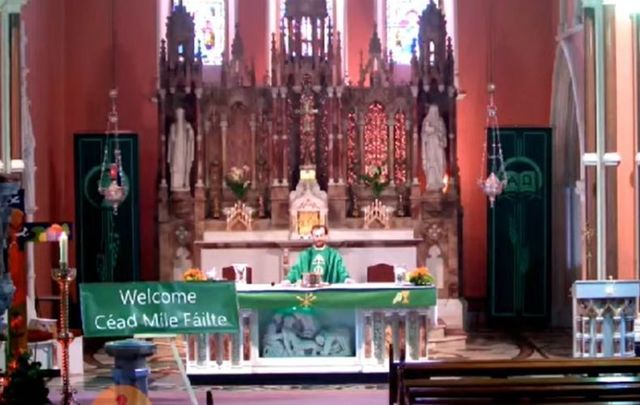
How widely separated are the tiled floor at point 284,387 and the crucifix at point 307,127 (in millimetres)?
3320

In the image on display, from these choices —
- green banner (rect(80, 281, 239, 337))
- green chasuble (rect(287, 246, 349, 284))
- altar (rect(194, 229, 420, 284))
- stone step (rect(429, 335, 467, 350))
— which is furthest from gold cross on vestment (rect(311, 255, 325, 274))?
green banner (rect(80, 281, 239, 337))

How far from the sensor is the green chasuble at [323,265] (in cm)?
1338

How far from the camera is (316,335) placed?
1248cm

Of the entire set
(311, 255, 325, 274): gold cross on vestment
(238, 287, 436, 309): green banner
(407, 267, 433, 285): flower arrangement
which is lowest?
(238, 287, 436, 309): green banner

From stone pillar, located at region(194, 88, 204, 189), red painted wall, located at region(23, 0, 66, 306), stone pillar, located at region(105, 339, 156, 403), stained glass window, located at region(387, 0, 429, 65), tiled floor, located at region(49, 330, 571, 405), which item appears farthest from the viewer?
stained glass window, located at region(387, 0, 429, 65)

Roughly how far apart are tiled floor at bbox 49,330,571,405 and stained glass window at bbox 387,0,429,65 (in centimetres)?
469

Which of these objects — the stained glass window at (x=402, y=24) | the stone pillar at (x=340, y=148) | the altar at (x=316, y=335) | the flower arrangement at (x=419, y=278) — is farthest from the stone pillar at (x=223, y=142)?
the flower arrangement at (x=419, y=278)

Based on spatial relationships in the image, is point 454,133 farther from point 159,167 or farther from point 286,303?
point 286,303

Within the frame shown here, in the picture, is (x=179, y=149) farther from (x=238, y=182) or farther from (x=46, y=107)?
(x=46, y=107)

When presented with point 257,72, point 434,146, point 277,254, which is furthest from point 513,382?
point 257,72

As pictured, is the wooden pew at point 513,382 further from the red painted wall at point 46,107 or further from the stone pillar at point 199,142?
the stone pillar at point 199,142

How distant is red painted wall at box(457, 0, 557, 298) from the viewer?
18.0 meters

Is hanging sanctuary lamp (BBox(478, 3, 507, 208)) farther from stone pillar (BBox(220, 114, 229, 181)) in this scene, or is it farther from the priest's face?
stone pillar (BBox(220, 114, 229, 181))

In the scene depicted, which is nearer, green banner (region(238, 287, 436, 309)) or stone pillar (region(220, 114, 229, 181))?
green banner (region(238, 287, 436, 309))
